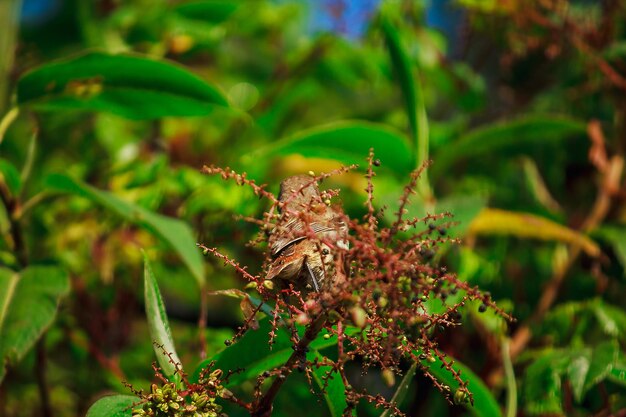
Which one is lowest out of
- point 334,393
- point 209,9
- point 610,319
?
point 334,393

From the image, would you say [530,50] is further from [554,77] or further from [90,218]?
[90,218]

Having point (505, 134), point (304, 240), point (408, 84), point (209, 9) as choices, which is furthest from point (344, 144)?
point (209, 9)

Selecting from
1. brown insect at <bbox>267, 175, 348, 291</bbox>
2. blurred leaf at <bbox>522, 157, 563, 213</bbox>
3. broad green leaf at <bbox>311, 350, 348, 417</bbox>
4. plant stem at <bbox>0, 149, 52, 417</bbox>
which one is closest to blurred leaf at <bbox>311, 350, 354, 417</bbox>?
broad green leaf at <bbox>311, 350, 348, 417</bbox>

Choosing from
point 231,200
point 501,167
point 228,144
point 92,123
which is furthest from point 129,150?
point 501,167

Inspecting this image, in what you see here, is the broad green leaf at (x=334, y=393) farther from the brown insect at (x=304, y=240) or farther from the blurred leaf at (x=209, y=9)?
the blurred leaf at (x=209, y=9)

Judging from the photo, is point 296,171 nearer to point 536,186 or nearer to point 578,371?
point 536,186

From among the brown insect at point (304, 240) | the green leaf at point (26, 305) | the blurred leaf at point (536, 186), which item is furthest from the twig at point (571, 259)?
the green leaf at point (26, 305)

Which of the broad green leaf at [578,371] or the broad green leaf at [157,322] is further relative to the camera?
the broad green leaf at [578,371]
